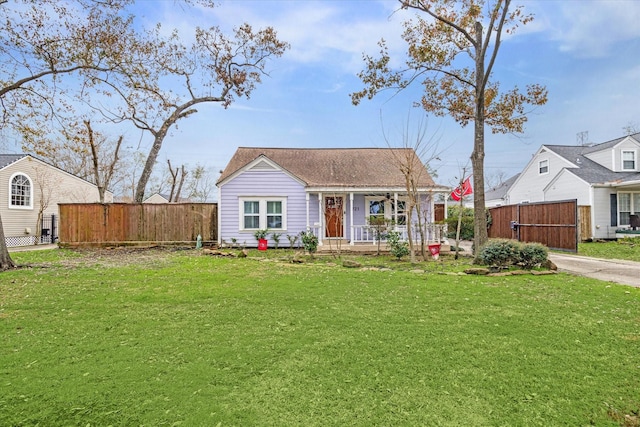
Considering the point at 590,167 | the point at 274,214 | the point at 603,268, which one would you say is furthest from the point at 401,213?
the point at 590,167

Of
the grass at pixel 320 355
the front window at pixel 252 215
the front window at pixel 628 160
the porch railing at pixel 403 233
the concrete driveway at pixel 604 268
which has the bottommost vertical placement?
the concrete driveway at pixel 604 268

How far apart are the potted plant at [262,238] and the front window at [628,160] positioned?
70.6ft

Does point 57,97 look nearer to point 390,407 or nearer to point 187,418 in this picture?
point 187,418

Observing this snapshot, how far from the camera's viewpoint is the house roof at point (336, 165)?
15844mm

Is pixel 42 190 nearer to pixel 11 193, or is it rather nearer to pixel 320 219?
pixel 11 193

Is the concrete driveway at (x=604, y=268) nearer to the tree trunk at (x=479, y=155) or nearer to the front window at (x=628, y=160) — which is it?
the tree trunk at (x=479, y=155)

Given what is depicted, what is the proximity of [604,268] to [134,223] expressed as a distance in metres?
17.7

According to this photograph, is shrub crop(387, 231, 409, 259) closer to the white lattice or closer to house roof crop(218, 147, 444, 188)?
house roof crop(218, 147, 444, 188)

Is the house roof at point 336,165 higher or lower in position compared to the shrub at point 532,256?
higher

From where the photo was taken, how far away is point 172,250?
14.6 metres

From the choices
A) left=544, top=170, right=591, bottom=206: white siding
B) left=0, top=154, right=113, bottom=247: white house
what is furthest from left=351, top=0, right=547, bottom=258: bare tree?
left=0, top=154, right=113, bottom=247: white house

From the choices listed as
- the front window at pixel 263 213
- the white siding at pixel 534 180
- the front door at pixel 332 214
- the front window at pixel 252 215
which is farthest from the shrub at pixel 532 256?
the white siding at pixel 534 180

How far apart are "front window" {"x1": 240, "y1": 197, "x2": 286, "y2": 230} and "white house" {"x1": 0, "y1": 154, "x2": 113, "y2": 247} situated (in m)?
11.6

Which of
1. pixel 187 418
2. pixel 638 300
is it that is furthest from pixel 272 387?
pixel 638 300
